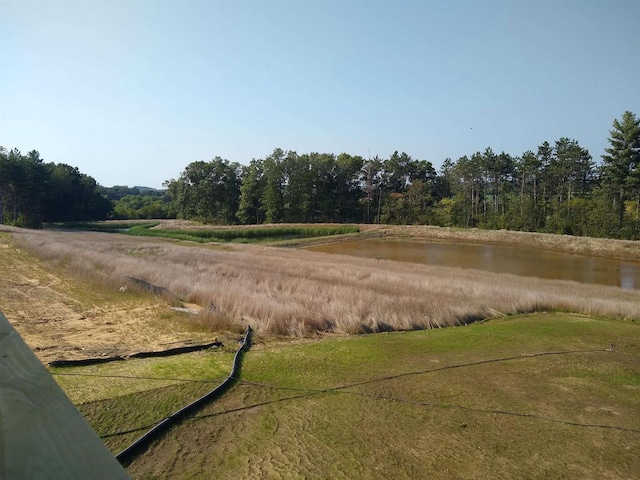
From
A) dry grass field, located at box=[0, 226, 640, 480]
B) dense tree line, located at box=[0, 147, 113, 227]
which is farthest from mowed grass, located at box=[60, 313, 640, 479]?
dense tree line, located at box=[0, 147, 113, 227]

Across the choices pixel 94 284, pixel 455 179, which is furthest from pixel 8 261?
pixel 455 179

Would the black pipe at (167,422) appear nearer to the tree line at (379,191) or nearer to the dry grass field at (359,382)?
→ the dry grass field at (359,382)

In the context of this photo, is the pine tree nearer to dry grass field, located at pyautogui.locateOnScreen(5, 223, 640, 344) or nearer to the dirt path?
dry grass field, located at pyautogui.locateOnScreen(5, 223, 640, 344)

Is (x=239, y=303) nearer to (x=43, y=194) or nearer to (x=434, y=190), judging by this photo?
(x=43, y=194)

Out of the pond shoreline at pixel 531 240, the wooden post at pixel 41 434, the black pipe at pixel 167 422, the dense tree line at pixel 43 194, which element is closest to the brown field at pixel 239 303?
the black pipe at pixel 167 422

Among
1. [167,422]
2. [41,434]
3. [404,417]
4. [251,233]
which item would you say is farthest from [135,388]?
[251,233]

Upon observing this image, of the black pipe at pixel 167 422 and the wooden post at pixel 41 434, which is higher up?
the wooden post at pixel 41 434

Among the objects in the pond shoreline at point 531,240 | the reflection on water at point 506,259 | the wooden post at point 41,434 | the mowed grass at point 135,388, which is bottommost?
the reflection on water at point 506,259

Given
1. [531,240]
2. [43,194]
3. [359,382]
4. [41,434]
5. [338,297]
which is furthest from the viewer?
[43,194]
